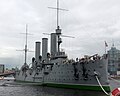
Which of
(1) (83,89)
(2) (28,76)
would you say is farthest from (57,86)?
(2) (28,76)

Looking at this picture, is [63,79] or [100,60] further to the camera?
[63,79]

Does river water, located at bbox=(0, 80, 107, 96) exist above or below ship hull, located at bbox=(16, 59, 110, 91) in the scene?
below

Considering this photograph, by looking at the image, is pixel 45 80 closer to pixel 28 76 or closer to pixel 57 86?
pixel 57 86

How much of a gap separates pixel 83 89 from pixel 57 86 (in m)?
8.82

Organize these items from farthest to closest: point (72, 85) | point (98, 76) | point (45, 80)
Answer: point (45, 80), point (72, 85), point (98, 76)

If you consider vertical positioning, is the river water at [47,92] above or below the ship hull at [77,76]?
below

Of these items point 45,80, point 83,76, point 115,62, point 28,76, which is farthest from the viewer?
point 115,62

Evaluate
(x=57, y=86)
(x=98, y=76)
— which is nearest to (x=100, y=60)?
(x=98, y=76)

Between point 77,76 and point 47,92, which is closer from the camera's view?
point 47,92

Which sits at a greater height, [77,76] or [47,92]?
[77,76]

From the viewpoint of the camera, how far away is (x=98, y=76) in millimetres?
38969

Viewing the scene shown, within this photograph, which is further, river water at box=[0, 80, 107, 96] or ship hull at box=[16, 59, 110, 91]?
ship hull at box=[16, 59, 110, 91]

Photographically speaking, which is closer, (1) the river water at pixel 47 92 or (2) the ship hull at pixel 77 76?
(1) the river water at pixel 47 92

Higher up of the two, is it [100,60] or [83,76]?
[100,60]
